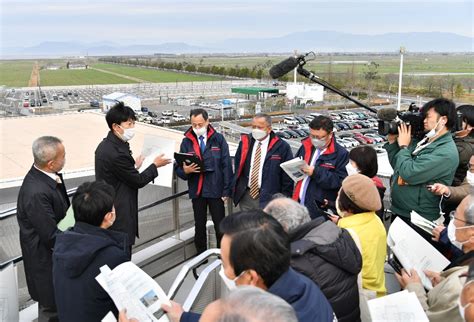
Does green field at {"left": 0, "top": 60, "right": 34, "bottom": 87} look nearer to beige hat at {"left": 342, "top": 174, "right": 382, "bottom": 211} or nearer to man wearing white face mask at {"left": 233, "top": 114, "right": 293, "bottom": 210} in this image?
man wearing white face mask at {"left": 233, "top": 114, "right": 293, "bottom": 210}

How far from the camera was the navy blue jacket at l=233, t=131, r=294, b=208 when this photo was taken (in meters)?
4.21

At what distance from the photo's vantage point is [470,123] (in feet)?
11.9

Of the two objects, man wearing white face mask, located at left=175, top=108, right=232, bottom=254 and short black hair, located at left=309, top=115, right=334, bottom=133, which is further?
man wearing white face mask, located at left=175, top=108, right=232, bottom=254

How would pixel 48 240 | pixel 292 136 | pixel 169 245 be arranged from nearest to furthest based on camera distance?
pixel 48 240, pixel 169 245, pixel 292 136

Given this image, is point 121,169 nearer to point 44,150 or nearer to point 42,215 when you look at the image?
point 44,150

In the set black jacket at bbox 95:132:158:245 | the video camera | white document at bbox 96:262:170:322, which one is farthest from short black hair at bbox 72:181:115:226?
the video camera

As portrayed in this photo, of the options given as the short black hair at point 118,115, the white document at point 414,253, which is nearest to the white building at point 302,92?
the short black hair at point 118,115

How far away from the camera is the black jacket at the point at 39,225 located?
2.85 metres

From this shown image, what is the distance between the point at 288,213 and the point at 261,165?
2110 millimetres

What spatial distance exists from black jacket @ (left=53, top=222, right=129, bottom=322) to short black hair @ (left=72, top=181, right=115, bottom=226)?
9 cm

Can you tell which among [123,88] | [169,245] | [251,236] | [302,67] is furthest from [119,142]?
[123,88]

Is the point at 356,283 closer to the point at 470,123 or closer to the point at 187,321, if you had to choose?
the point at 187,321

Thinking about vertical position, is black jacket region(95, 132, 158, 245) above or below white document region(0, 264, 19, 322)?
above

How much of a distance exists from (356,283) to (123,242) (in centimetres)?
129
